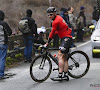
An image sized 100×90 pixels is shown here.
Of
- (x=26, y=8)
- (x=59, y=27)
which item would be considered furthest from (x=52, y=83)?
(x=26, y=8)

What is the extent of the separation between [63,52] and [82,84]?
0.93 metres

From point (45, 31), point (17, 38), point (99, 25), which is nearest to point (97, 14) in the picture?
point (45, 31)

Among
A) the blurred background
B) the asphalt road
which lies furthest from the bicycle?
the blurred background

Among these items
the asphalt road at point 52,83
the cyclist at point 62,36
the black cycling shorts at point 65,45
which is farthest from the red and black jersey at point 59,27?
the asphalt road at point 52,83

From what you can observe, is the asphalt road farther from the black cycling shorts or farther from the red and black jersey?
the red and black jersey

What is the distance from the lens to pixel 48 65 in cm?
918

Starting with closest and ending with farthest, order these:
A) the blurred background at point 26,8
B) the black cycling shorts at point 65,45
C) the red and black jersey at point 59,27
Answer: the red and black jersey at point 59,27
the black cycling shorts at point 65,45
the blurred background at point 26,8

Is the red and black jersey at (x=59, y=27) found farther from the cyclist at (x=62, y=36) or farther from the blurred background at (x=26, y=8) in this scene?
the blurred background at (x=26, y=8)

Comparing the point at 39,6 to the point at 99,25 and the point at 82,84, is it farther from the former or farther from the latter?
the point at 82,84

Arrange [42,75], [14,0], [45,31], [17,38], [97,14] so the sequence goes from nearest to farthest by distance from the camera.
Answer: [42,75], [17,38], [45,31], [97,14], [14,0]

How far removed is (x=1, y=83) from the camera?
9.41 m

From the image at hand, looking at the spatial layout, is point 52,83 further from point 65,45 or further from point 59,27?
point 59,27

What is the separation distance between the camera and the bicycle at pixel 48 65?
29.8 feet

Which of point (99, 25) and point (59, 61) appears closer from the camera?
point (59, 61)
